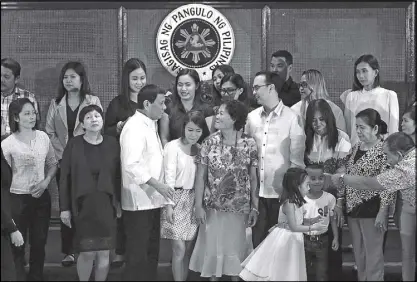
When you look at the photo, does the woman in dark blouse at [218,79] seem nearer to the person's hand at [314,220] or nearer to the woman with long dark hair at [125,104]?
the woman with long dark hair at [125,104]

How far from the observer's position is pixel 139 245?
5.91 meters

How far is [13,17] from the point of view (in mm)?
7879

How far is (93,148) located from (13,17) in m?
2.63

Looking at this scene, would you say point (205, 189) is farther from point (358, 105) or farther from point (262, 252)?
point (358, 105)

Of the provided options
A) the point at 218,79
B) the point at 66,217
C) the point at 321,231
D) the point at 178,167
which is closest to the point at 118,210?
the point at 66,217

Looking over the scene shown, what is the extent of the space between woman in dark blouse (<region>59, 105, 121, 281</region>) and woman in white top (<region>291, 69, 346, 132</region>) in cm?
180

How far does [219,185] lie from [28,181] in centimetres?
158

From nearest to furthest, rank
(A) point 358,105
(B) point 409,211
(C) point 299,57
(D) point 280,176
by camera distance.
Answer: (B) point 409,211, (D) point 280,176, (A) point 358,105, (C) point 299,57

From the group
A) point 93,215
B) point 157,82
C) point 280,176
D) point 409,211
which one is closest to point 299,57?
point 157,82

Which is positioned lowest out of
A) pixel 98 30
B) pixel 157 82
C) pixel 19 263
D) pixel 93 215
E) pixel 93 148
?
pixel 19 263

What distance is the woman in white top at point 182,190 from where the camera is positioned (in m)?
6.05

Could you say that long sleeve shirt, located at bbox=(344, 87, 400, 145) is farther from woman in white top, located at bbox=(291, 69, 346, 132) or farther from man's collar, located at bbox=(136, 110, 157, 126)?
man's collar, located at bbox=(136, 110, 157, 126)

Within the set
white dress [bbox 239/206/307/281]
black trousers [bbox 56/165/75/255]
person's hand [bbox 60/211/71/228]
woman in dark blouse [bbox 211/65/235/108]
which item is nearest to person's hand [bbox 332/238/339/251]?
white dress [bbox 239/206/307/281]

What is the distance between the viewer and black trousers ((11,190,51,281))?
20.5ft
